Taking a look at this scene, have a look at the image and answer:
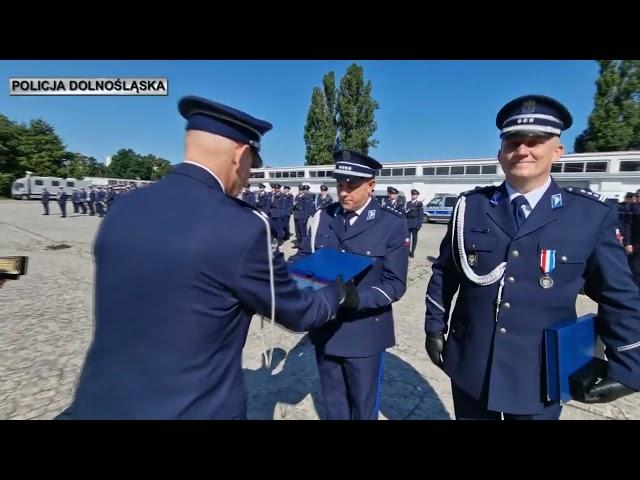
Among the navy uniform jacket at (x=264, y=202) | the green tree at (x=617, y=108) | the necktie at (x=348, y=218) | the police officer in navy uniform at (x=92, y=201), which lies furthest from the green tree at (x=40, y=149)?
the green tree at (x=617, y=108)

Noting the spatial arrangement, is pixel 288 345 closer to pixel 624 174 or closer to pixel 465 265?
pixel 465 265

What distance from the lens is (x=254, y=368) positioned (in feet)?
12.5

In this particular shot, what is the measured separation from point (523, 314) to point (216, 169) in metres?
1.60

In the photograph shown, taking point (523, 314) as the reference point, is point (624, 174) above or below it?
above

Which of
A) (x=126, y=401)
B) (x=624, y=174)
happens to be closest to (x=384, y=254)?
(x=126, y=401)

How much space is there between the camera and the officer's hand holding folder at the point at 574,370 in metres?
1.52

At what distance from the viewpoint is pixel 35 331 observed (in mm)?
4750

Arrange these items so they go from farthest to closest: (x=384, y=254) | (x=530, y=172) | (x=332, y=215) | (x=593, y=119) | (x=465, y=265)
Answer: (x=593, y=119)
(x=332, y=215)
(x=384, y=254)
(x=465, y=265)
(x=530, y=172)

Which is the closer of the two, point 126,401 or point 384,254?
point 126,401

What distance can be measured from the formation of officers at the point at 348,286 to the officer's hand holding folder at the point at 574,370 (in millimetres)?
17

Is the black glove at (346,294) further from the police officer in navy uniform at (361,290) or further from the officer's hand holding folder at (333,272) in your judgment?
the police officer in navy uniform at (361,290)

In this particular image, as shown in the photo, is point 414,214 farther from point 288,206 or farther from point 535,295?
point 535,295

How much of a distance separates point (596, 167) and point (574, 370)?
33.3 meters

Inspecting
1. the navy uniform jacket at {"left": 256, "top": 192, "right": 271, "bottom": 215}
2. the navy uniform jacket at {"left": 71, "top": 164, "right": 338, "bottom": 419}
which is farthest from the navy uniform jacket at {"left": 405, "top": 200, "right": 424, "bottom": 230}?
the navy uniform jacket at {"left": 71, "top": 164, "right": 338, "bottom": 419}
